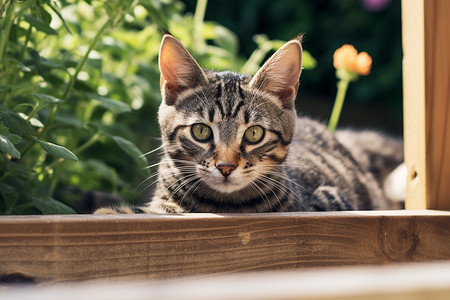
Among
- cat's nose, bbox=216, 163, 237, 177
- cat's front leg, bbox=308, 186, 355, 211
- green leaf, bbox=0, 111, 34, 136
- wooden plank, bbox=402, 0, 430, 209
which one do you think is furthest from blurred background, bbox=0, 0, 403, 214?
wooden plank, bbox=402, 0, 430, 209

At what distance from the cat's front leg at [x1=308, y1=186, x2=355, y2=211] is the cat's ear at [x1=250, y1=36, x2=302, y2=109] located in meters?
0.37

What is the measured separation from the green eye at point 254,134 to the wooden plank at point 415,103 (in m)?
0.45

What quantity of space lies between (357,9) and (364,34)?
0.24 m

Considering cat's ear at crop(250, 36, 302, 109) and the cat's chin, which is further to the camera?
cat's ear at crop(250, 36, 302, 109)

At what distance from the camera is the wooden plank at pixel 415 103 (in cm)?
147

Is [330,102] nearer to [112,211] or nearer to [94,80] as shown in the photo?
[94,80]

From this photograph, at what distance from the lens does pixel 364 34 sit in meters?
4.57

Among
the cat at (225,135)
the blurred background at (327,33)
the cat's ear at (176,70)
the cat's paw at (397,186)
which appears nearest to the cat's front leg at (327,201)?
the cat at (225,135)

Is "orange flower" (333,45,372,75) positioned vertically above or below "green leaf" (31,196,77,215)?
above

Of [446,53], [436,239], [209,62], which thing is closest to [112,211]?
[436,239]

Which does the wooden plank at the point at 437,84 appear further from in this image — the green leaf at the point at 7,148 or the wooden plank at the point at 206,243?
the green leaf at the point at 7,148

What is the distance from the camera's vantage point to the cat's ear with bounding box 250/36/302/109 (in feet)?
5.20

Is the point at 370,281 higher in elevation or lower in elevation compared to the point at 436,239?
higher

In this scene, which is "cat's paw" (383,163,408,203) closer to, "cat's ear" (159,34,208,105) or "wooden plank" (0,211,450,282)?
"wooden plank" (0,211,450,282)
